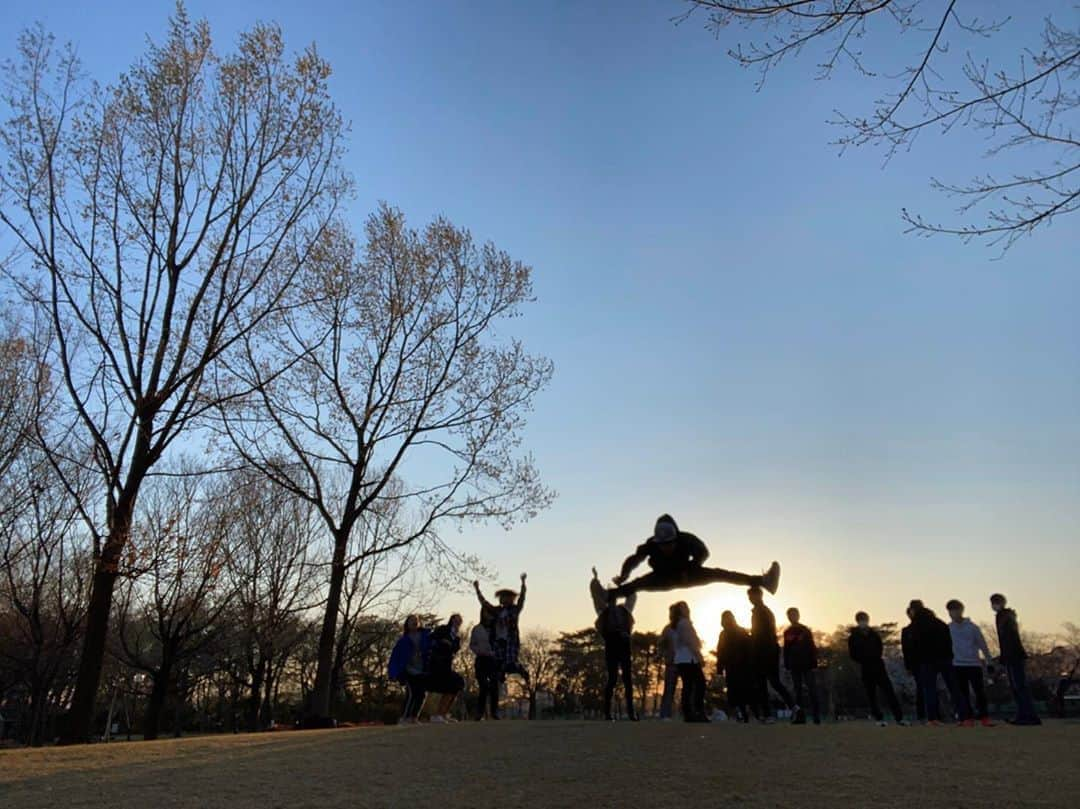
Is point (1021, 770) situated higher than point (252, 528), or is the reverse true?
point (252, 528)

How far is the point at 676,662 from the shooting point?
526 inches

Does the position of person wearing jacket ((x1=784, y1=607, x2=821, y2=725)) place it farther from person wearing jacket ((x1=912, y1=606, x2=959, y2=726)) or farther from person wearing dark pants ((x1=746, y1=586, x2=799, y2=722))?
person wearing jacket ((x1=912, y1=606, x2=959, y2=726))

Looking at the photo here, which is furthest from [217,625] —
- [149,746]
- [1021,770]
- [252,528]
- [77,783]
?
[1021,770]

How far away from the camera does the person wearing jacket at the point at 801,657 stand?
43.5ft

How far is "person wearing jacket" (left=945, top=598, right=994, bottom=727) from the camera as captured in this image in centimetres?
1294

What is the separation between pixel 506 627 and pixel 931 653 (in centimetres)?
723

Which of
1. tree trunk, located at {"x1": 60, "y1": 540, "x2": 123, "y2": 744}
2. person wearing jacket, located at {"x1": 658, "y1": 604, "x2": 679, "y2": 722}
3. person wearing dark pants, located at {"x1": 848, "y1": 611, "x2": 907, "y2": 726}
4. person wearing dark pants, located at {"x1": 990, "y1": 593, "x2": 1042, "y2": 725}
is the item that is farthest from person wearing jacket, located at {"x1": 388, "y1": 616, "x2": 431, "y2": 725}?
person wearing dark pants, located at {"x1": 990, "y1": 593, "x2": 1042, "y2": 725}

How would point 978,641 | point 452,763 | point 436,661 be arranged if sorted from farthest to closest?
point 436,661 → point 978,641 → point 452,763

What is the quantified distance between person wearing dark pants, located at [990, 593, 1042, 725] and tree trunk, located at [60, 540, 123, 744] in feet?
47.5

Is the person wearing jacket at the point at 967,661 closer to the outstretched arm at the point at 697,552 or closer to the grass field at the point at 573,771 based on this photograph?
the grass field at the point at 573,771

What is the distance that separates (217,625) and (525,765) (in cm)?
3453

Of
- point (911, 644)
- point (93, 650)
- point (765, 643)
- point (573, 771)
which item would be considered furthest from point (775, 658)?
point (93, 650)

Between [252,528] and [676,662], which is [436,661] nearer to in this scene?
[676,662]

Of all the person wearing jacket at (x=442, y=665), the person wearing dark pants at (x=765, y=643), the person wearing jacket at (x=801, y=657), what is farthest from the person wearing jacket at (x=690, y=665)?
the person wearing jacket at (x=442, y=665)
